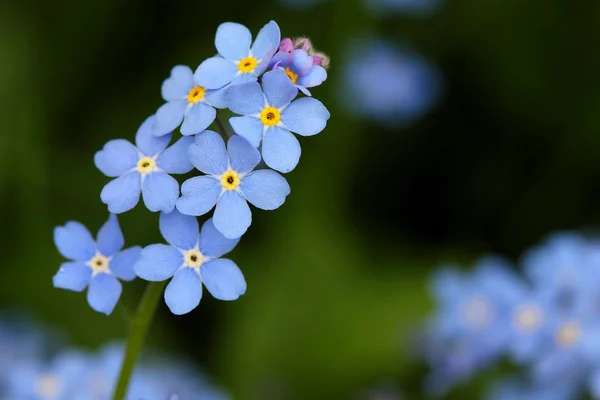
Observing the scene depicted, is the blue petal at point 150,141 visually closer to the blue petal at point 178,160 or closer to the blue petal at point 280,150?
the blue petal at point 178,160

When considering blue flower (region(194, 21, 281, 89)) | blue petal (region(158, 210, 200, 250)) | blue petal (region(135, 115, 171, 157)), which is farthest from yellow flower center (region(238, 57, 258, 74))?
blue petal (region(158, 210, 200, 250))

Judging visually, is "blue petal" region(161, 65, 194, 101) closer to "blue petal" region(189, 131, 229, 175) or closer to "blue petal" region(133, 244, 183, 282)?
"blue petal" region(189, 131, 229, 175)

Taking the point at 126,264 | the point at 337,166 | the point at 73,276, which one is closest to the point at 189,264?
the point at 126,264

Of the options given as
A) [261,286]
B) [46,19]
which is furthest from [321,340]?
[46,19]

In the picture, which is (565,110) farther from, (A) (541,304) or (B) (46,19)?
(B) (46,19)

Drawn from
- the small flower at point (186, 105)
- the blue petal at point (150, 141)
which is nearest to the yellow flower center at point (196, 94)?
the small flower at point (186, 105)

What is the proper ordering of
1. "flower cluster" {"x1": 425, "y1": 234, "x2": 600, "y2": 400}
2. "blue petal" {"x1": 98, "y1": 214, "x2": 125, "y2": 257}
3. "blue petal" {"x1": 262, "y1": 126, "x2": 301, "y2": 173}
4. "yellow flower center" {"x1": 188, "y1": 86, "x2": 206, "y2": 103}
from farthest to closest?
"flower cluster" {"x1": 425, "y1": 234, "x2": 600, "y2": 400}, "blue petal" {"x1": 98, "y1": 214, "x2": 125, "y2": 257}, "yellow flower center" {"x1": 188, "y1": 86, "x2": 206, "y2": 103}, "blue petal" {"x1": 262, "y1": 126, "x2": 301, "y2": 173}
